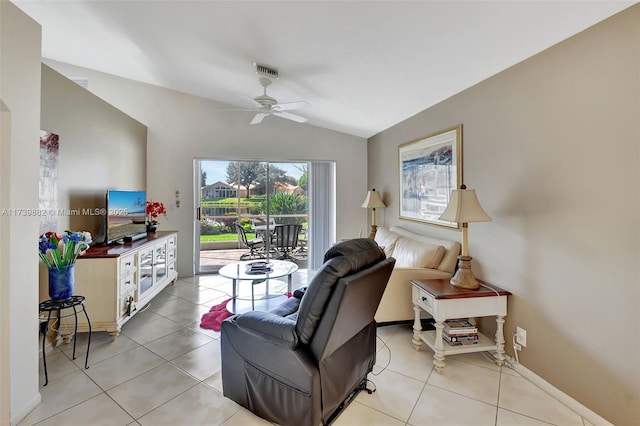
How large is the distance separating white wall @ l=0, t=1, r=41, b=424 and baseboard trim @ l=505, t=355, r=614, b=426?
10.8 ft

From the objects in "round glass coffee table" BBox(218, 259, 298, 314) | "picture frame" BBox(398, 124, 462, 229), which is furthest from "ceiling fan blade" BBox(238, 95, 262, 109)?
"picture frame" BBox(398, 124, 462, 229)

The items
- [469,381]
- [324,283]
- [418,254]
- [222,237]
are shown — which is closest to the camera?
[324,283]

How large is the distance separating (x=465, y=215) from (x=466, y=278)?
53cm

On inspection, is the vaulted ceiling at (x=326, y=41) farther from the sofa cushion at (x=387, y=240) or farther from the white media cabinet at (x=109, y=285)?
the white media cabinet at (x=109, y=285)

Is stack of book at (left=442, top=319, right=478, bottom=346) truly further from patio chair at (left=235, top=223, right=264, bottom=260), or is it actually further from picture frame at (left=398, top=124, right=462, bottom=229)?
patio chair at (left=235, top=223, right=264, bottom=260)

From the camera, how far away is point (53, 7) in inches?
106

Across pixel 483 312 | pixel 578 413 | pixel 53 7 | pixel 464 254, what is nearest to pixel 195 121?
pixel 53 7

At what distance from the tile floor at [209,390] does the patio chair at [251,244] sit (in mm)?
2453

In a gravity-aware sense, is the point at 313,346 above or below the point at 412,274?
below

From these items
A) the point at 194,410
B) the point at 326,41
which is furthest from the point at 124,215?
the point at 326,41

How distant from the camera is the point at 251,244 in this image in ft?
16.8

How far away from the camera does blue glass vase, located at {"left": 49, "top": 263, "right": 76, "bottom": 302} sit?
2.19 m

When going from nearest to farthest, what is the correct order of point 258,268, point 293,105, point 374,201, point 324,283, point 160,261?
1. point 324,283
2. point 293,105
3. point 258,268
4. point 160,261
5. point 374,201

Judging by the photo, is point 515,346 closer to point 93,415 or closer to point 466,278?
point 466,278
